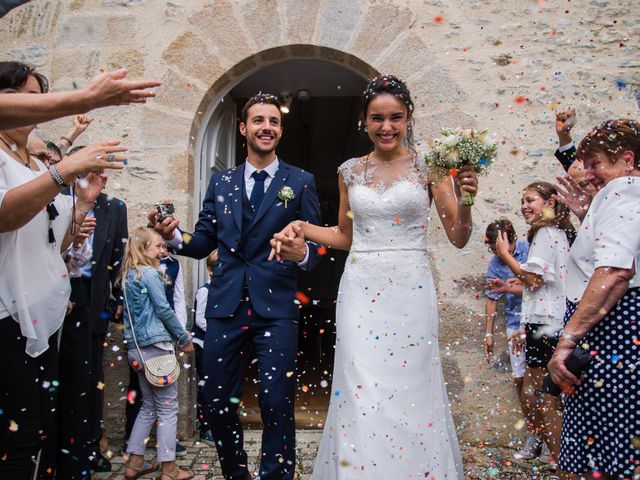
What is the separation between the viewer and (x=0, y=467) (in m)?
2.27

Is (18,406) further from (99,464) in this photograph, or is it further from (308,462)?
(308,462)

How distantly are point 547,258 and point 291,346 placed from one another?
74.0 inches

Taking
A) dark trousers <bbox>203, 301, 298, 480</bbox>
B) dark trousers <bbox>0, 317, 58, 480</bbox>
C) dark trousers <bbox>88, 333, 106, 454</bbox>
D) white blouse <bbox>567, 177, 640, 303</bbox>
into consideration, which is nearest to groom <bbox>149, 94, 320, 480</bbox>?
dark trousers <bbox>203, 301, 298, 480</bbox>

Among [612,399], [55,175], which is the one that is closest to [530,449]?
[612,399]

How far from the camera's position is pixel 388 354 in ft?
9.34

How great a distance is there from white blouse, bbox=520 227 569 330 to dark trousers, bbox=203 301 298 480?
5.66ft

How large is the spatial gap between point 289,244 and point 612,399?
64.2 inches

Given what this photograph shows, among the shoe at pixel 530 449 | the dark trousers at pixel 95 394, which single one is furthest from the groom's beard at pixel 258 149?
the shoe at pixel 530 449

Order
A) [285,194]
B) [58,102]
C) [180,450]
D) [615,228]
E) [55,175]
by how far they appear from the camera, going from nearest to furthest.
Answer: [58,102], [55,175], [615,228], [285,194], [180,450]

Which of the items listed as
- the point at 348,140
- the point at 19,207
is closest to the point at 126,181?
the point at 19,207

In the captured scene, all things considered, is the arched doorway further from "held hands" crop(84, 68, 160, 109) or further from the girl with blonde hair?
"held hands" crop(84, 68, 160, 109)

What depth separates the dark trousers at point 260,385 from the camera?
3.11 meters

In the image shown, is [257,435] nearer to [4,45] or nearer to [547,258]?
[547,258]

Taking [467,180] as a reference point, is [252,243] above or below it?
below
